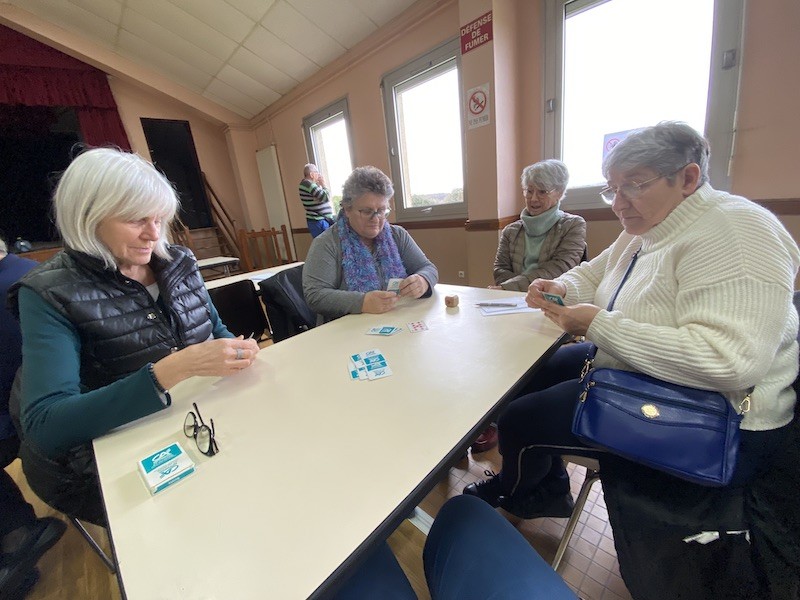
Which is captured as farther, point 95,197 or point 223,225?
point 223,225

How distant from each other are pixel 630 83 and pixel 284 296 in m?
2.65

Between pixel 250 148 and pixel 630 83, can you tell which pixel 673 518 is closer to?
pixel 630 83

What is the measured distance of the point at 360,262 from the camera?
1.57 m

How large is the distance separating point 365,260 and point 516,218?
1.95m

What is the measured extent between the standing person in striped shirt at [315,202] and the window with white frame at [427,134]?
32.5 inches

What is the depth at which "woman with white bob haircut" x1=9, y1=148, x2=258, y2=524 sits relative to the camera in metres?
0.72

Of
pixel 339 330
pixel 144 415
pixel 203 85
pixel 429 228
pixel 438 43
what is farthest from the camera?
pixel 203 85

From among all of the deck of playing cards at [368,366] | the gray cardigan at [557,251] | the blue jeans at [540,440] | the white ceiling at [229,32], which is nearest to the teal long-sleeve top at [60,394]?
the deck of playing cards at [368,366]

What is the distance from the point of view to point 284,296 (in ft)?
5.62

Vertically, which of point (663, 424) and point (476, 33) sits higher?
point (476, 33)

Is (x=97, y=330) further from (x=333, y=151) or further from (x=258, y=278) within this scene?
(x=333, y=151)

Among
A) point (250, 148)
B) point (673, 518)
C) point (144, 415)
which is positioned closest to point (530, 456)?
point (673, 518)

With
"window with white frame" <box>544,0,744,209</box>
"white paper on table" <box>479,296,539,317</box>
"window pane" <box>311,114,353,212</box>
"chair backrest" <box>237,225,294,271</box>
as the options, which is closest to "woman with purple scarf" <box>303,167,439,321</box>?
"white paper on table" <box>479,296,539,317</box>

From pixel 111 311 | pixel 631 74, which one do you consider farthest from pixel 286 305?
pixel 631 74
